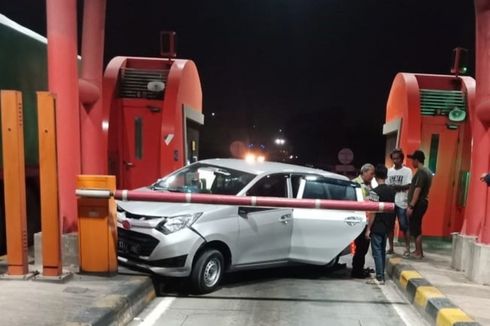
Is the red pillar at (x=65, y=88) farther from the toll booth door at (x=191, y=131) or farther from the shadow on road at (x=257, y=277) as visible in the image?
the toll booth door at (x=191, y=131)

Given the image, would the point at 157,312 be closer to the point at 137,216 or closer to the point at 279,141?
the point at 137,216

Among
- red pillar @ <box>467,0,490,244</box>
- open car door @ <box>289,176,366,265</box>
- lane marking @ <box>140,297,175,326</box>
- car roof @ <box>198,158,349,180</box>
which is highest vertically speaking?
red pillar @ <box>467,0,490,244</box>

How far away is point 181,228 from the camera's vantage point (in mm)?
5855

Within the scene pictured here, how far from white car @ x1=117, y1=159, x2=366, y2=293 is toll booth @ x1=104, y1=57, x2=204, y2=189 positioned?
3.15 m

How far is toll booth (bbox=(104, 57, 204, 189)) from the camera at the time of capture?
33.6 ft

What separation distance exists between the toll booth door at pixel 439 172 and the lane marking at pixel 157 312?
20.5ft

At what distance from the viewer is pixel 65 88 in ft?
20.1

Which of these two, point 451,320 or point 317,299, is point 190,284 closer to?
point 317,299

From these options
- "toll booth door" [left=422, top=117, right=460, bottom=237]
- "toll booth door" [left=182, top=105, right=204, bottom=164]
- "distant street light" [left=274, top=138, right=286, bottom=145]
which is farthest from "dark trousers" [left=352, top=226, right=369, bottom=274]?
"distant street light" [left=274, top=138, right=286, bottom=145]

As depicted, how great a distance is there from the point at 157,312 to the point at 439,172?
6969mm

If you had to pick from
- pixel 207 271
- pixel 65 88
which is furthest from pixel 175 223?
pixel 65 88

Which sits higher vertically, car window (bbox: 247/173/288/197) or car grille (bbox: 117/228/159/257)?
car window (bbox: 247/173/288/197)

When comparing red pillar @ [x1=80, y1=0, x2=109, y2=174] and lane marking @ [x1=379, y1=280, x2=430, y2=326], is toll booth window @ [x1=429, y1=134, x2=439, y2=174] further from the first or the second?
red pillar @ [x1=80, y1=0, x2=109, y2=174]

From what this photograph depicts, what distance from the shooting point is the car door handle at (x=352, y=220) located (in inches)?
282
